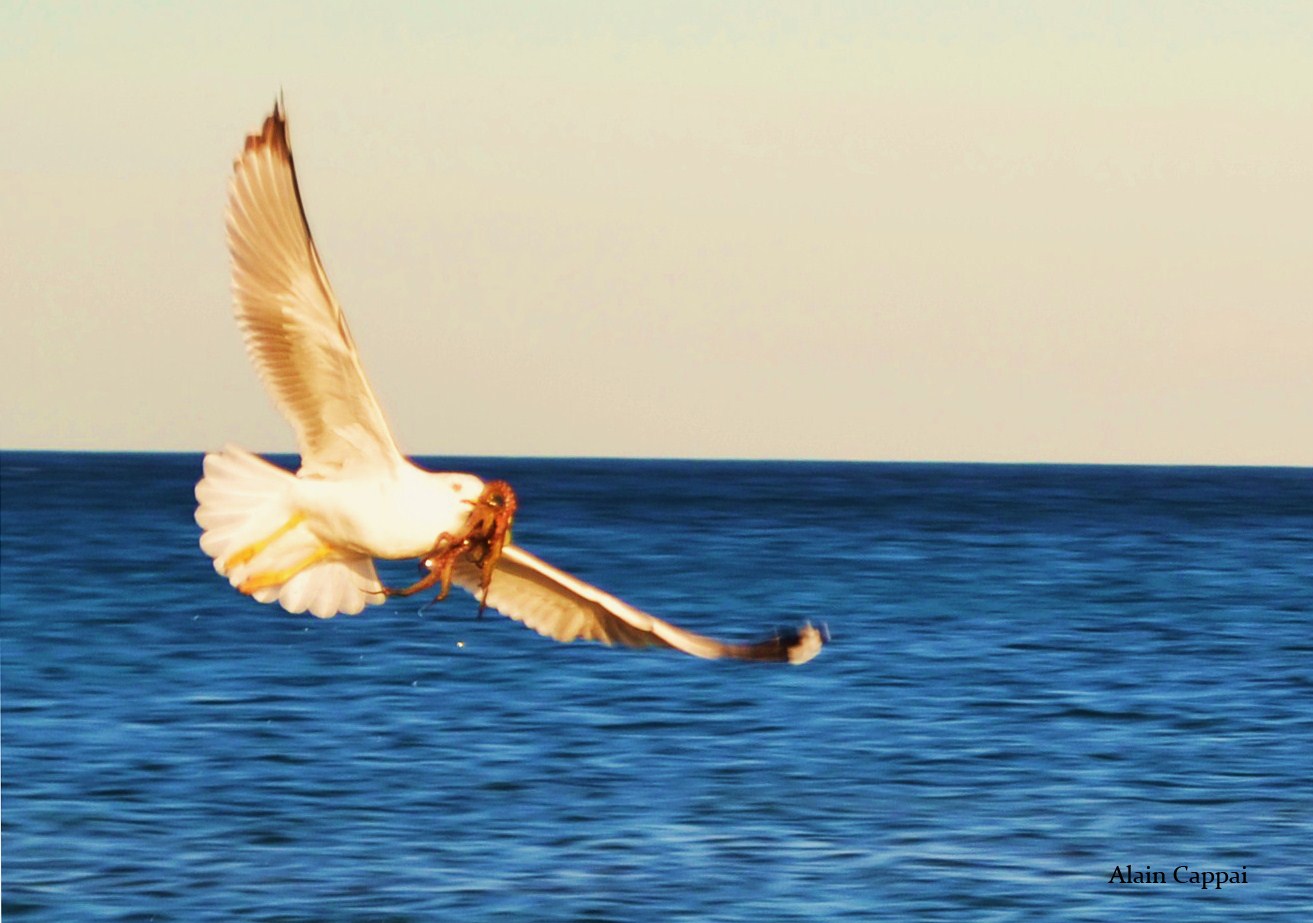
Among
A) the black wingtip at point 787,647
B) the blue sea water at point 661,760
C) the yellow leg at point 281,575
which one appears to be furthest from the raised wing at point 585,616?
the blue sea water at point 661,760

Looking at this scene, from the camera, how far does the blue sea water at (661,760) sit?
12375 mm

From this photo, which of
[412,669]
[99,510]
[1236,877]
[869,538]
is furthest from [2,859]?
[99,510]

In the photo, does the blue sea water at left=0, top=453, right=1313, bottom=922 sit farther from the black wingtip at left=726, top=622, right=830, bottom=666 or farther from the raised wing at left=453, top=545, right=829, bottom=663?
the black wingtip at left=726, top=622, right=830, bottom=666

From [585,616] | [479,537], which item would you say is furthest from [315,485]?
[585,616]

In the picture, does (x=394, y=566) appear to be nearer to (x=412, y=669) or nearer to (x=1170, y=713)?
(x=412, y=669)

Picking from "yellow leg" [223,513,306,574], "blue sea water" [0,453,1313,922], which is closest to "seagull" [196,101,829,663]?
"yellow leg" [223,513,306,574]

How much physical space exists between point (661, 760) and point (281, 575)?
7674mm

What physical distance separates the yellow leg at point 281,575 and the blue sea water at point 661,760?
3756mm

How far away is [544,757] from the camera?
632 inches

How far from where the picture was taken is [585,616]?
9.58 m

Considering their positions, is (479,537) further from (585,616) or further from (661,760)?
(661,760)

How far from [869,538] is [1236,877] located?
128ft

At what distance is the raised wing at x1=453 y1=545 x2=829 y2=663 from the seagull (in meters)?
0.02

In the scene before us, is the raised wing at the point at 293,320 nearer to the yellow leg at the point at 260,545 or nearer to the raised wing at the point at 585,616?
the yellow leg at the point at 260,545
